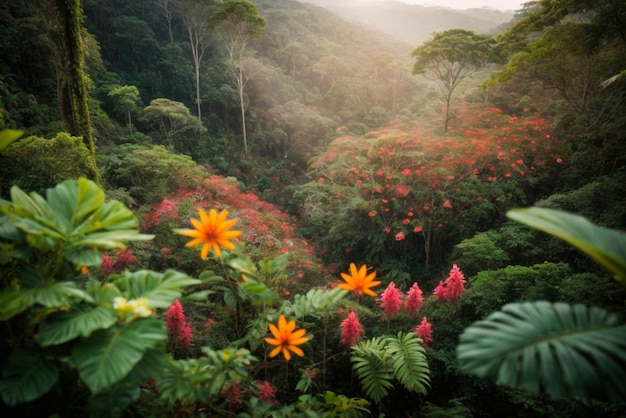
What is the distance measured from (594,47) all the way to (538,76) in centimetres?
214

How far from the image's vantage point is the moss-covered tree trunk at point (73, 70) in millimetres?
4387

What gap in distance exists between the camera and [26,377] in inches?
47.6

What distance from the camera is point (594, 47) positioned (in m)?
7.57

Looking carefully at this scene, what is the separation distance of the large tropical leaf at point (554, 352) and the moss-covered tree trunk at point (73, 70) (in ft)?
18.4

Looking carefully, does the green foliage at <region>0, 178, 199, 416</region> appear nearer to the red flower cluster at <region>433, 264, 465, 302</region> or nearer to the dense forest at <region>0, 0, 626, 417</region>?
the dense forest at <region>0, 0, 626, 417</region>

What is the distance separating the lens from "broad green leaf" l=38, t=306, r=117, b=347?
3.95ft

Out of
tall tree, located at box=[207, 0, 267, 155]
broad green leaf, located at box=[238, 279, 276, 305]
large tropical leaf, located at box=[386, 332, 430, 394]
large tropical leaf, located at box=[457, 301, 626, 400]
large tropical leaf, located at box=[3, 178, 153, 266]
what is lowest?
large tropical leaf, located at box=[386, 332, 430, 394]

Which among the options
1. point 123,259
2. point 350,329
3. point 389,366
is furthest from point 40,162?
point 389,366

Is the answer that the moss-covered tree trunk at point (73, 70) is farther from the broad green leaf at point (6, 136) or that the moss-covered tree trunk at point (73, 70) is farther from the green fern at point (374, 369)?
the green fern at point (374, 369)

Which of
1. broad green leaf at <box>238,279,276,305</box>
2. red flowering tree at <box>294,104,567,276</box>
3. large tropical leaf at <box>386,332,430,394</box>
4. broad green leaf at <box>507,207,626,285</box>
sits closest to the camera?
broad green leaf at <box>507,207,626,285</box>

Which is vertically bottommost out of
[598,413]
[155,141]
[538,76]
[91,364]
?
[155,141]

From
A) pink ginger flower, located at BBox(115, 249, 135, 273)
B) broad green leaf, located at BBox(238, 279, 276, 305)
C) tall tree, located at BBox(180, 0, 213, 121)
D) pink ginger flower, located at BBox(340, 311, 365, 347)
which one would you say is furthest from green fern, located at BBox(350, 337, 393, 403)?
tall tree, located at BBox(180, 0, 213, 121)

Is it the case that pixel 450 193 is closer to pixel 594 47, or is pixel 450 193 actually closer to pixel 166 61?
pixel 594 47

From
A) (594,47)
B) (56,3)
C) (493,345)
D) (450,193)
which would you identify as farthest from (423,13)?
(493,345)
